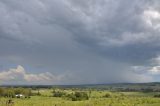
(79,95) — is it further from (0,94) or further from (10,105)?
(10,105)

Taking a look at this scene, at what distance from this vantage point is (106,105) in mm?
98562

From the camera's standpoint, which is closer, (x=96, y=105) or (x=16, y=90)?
(x=96, y=105)

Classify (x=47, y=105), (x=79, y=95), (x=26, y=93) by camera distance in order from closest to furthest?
1. (x=47, y=105)
2. (x=79, y=95)
3. (x=26, y=93)

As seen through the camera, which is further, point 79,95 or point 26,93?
point 26,93

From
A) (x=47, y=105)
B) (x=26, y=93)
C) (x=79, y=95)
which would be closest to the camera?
(x=47, y=105)

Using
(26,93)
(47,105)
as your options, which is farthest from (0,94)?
(47,105)

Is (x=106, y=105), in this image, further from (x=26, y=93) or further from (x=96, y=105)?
(x=26, y=93)

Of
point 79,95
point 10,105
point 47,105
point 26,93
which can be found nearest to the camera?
point 10,105

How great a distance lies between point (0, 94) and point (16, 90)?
1609cm

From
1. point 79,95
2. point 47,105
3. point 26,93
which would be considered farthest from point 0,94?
point 47,105

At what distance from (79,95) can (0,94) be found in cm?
4291

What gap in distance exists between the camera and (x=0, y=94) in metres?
167

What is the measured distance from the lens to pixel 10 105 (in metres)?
81.1

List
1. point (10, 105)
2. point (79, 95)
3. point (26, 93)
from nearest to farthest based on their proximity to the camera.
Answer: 1. point (10, 105)
2. point (79, 95)
3. point (26, 93)
